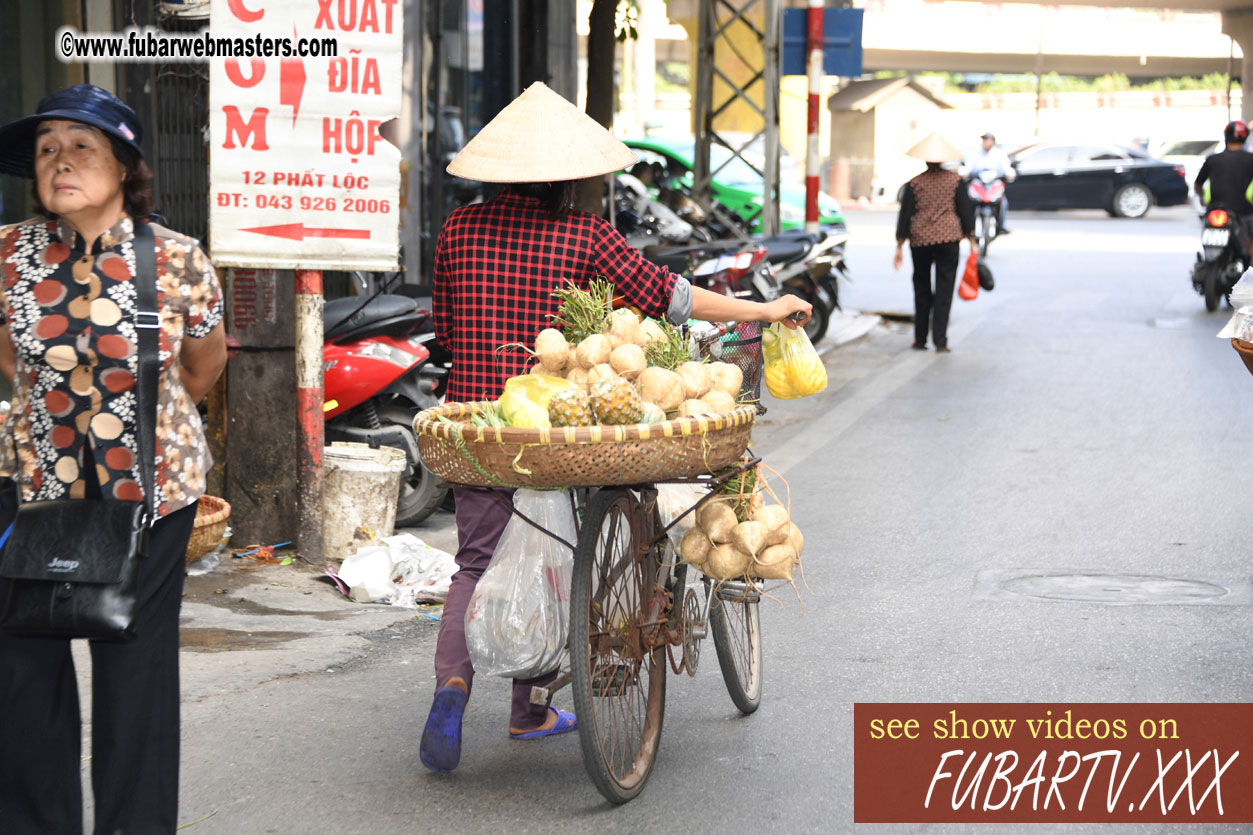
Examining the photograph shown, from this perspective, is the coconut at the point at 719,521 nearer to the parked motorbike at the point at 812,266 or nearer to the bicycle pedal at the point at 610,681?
the bicycle pedal at the point at 610,681

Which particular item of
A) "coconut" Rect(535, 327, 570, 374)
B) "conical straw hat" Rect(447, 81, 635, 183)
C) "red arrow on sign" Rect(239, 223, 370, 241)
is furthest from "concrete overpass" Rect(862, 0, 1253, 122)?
"coconut" Rect(535, 327, 570, 374)

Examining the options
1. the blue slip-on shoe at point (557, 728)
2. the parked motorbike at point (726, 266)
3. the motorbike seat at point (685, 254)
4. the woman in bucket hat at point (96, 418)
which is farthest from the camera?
the motorbike seat at point (685, 254)

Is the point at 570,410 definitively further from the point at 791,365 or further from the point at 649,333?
the point at 791,365

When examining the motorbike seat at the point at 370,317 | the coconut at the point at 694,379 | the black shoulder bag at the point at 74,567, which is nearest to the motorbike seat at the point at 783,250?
the motorbike seat at the point at 370,317

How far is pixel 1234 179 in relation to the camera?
15.0 m

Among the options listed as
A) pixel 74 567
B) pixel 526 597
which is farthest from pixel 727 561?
pixel 74 567

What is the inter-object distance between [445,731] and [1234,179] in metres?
13.2

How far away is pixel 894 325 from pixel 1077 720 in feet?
37.5

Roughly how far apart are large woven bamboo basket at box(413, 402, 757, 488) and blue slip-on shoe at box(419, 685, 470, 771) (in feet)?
2.25

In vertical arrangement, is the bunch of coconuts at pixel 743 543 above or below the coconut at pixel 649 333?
below

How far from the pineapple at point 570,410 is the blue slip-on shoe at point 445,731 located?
0.93 meters

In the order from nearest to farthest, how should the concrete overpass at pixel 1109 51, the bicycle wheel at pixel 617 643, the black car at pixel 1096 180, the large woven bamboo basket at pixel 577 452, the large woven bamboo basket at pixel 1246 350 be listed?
the large woven bamboo basket at pixel 577 452
the bicycle wheel at pixel 617 643
the large woven bamboo basket at pixel 1246 350
the black car at pixel 1096 180
the concrete overpass at pixel 1109 51

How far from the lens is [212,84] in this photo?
19.6ft

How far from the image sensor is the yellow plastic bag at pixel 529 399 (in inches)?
143
